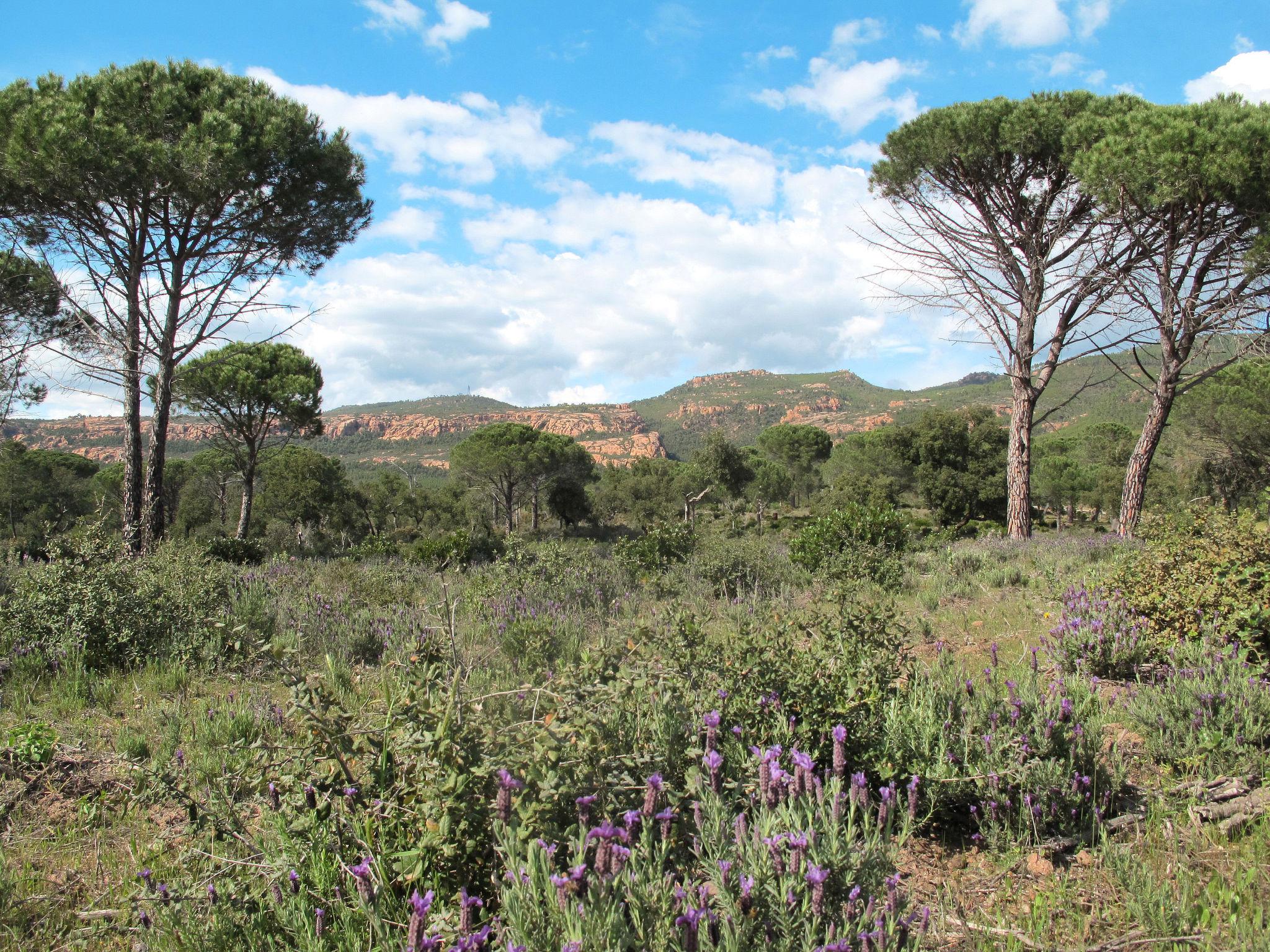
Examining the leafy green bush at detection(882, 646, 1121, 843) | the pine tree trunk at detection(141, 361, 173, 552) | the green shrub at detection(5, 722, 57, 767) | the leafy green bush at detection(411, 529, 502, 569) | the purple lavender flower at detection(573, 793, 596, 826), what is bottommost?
the leafy green bush at detection(411, 529, 502, 569)

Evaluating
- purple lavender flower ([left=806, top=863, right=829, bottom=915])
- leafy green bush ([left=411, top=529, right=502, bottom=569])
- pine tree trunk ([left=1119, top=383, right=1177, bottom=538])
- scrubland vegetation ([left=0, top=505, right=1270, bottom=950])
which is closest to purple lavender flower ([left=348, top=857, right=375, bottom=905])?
scrubland vegetation ([left=0, top=505, right=1270, bottom=950])

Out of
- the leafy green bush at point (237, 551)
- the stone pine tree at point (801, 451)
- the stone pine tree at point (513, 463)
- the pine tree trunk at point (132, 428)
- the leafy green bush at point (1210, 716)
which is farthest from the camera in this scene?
the stone pine tree at point (801, 451)

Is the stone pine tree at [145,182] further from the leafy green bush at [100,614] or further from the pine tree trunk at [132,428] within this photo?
the leafy green bush at [100,614]

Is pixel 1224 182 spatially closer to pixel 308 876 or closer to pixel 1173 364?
pixel 1173 364

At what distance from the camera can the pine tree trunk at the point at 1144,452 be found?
10.5m

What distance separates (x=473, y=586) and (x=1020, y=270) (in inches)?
412

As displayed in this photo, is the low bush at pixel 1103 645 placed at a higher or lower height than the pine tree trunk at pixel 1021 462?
lower

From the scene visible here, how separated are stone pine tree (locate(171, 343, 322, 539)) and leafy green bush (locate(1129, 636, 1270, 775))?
2116 cm

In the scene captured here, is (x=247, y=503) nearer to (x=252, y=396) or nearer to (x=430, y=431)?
(x=252, y=396)

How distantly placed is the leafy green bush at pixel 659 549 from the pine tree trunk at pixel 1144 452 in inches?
278

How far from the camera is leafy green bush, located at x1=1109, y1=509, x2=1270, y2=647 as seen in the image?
374cm

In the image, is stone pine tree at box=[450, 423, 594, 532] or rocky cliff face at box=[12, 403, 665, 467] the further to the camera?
rocky cliff face at box=[12, 403, 665, 467]

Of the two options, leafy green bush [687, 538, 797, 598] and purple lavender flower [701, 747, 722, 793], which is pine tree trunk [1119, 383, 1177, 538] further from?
purple lavender flower [701, 747, 722, 793]

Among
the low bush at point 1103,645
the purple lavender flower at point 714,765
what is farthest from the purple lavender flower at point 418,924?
the low bush at point 1103,645
